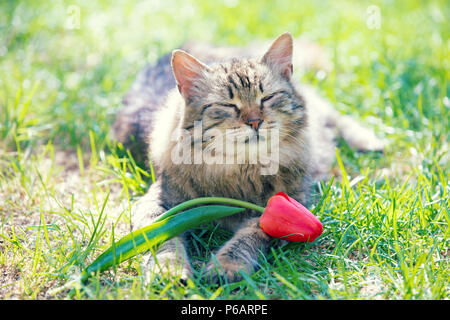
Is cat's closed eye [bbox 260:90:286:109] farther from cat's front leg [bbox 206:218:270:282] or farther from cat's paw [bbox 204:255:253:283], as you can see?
cat's paw [bbox 204:255:253:283]

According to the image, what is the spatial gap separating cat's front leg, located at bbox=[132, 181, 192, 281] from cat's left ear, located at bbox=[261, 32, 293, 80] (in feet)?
3.42

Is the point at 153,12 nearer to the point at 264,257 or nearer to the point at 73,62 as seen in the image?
the point at 73,62

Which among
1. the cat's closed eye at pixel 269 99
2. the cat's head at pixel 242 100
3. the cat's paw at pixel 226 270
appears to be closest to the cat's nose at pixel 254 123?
the cat's head at pixel 242 100

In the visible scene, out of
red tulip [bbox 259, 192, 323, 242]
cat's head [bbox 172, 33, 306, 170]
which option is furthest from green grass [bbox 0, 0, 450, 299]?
cat's head [bbox 172, 33, 306, 170]

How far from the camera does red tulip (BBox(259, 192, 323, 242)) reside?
2.36 metres

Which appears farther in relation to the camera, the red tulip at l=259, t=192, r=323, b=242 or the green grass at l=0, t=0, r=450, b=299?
the red tulip at l=259, t=192, r=323, b=242

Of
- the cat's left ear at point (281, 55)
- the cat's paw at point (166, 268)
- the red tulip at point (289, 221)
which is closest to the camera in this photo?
the cat's paw at point (166, 268)

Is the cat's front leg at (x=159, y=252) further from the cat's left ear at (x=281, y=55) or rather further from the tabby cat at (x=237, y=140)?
the cat's left ear at (x=281, y=55)

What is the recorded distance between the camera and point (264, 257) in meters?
2.38

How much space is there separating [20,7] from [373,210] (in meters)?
5.24

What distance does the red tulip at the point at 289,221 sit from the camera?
7.73ft

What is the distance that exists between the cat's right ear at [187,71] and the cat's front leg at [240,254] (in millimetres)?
860

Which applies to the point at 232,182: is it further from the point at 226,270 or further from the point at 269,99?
the point at 226,270

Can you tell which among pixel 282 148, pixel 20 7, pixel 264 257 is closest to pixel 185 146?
pixel 282 148
